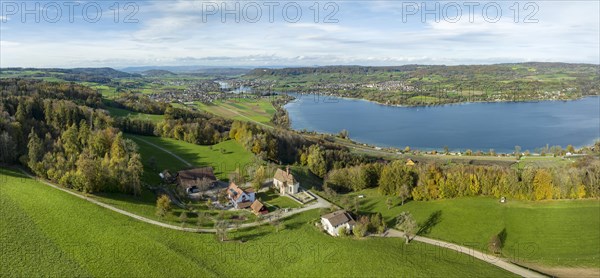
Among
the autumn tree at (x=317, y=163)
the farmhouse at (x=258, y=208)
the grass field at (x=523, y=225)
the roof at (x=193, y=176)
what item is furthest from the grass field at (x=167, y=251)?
the autumn tree at (x=317, y=163)

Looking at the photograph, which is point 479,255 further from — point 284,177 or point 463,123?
point 463,123

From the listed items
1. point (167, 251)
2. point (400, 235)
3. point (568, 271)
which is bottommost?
point (568, 271)

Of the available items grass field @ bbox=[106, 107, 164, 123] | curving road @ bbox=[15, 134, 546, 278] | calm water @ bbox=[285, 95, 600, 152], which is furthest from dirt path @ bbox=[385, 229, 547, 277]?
grass field @ bbox=[106, 107, 164, 123]

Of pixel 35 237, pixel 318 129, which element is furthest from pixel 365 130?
pixel 35 237

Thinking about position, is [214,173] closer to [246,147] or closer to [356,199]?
[246,147]

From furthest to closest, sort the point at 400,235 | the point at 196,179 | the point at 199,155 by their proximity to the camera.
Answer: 1. the point at 199,155
2. the point at 196,179
3. the point at 400,235

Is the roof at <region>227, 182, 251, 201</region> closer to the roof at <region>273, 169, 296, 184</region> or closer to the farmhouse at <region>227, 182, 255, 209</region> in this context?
the farmhouse at <region>227, 182, 255, 209</region>

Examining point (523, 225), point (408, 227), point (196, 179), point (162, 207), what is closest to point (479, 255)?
point (408, 227)
